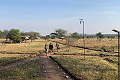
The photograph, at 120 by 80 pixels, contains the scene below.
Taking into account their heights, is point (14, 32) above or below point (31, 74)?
above

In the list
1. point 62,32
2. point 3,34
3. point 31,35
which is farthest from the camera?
point 3,34

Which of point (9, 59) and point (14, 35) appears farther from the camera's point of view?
point (14, 35)

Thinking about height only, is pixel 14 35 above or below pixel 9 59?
above

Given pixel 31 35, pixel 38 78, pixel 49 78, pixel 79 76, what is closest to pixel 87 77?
pixel 79 76

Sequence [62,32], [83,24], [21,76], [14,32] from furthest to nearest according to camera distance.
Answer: [62,32] → [14,32] → [83,24] → [21,76]

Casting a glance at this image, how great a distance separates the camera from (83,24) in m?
11.2

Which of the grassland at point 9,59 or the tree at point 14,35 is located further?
the tree at point 14,35

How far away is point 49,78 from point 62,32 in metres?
55.8

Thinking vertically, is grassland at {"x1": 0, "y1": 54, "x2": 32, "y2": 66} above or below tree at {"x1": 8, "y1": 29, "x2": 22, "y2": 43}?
below

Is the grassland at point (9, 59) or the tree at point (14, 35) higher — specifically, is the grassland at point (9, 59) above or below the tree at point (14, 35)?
below

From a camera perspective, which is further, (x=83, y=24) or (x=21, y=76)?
(x=83, y=24)

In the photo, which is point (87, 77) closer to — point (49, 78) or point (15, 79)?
point (49, 78)

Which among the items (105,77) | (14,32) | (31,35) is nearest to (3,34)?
(31,35)

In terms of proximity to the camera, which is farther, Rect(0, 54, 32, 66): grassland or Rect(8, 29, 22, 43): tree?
Rect(8, 29, 22, 43): tree
